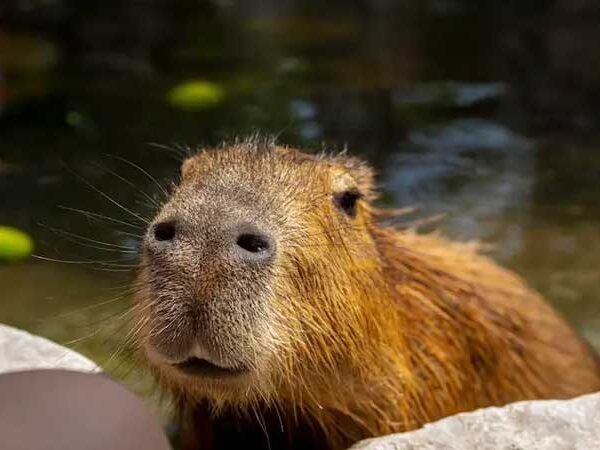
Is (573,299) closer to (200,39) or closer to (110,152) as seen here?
(110,152)

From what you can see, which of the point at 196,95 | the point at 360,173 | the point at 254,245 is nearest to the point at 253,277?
the point at 254,245

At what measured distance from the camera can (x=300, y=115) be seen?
19.2ft

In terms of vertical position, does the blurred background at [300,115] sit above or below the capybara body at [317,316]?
above

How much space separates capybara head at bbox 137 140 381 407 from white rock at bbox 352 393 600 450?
0.29 m

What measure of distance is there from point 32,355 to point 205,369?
54 centimetres

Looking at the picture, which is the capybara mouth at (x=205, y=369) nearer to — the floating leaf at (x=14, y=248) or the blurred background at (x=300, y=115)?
the blurred background at (x=300, y=115)

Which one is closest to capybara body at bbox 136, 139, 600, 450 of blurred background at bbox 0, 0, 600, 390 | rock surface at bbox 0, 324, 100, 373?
rock surface at bbox 0, 324, 100, 373

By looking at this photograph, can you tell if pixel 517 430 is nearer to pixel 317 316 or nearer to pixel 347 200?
pixel 317 316

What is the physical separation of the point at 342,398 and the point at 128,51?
470 cm

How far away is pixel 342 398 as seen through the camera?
2.80 metres

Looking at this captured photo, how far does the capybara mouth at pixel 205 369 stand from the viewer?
233 cm

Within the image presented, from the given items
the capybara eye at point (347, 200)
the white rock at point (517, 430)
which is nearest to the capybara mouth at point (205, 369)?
the white rock at point (517, 430)

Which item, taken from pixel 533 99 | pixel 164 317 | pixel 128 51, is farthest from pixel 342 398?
pixel 128 51

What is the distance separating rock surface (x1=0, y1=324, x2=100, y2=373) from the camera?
2.63 metres
